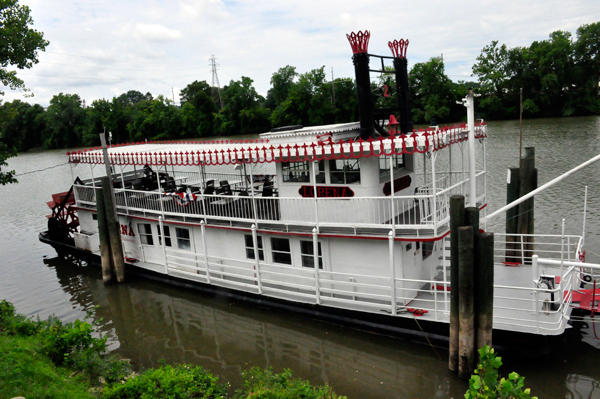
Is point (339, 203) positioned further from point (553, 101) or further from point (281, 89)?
point (281, 89)

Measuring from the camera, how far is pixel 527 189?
1235 cm

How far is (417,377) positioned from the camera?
9.24m

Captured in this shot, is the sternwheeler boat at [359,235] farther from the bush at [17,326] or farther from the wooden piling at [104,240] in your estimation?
the bush at [17,326]

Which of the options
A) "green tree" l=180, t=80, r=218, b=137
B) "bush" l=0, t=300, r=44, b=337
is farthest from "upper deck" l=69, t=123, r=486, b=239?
"green tree" l=180, t=80, r=218, b=137

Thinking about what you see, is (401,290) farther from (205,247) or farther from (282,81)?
(282,81)

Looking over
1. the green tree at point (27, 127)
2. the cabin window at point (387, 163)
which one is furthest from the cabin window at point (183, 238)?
the green tree at point (27, 127)

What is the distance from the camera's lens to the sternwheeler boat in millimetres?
9352

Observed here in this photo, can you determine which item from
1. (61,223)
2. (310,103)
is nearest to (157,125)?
(310,103)

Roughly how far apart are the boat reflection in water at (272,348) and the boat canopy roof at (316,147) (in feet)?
14.5

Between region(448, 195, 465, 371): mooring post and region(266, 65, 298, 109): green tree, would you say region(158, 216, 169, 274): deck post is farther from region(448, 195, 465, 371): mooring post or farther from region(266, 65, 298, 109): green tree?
region(266, 65, 298, 109): green tree

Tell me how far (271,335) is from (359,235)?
152 inches

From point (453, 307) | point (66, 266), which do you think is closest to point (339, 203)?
Answer: point (453, 307)

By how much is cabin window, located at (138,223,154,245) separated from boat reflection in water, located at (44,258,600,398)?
65.3 inches

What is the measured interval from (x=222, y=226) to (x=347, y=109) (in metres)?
41.3
